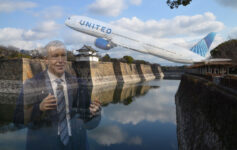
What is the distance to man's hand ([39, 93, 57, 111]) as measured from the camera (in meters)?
1.52

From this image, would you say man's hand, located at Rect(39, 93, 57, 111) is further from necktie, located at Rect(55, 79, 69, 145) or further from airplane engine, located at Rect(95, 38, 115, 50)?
airplane engine, located at Rect(95, 38, 115, 50)

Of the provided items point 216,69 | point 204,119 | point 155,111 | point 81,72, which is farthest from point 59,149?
point 81,72

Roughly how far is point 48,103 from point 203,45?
34018 millimetres

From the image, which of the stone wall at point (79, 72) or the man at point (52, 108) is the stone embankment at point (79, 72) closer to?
the stone wall at point (79, 72)

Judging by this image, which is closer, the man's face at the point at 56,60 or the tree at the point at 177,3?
the man's face at the point at 56,60

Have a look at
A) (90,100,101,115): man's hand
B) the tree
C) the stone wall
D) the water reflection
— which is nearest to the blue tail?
the stone wall

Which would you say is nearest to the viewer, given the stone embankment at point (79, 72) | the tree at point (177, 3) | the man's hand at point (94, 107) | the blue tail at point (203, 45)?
the man's hand at point (94, 107)

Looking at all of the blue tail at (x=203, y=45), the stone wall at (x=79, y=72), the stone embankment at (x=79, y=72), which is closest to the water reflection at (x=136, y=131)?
the stone wall at (x=79, y=72)

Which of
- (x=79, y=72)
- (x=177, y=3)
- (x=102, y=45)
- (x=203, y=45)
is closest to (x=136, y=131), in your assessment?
(x=177, y=3)

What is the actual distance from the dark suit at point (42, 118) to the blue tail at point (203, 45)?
31.1m

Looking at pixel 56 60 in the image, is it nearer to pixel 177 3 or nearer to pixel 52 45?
pixel 52 45

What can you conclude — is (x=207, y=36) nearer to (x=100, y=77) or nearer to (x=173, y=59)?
(x=173, y=59)

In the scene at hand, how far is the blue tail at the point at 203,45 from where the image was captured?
30.3m

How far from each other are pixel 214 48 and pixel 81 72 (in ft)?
79.0
